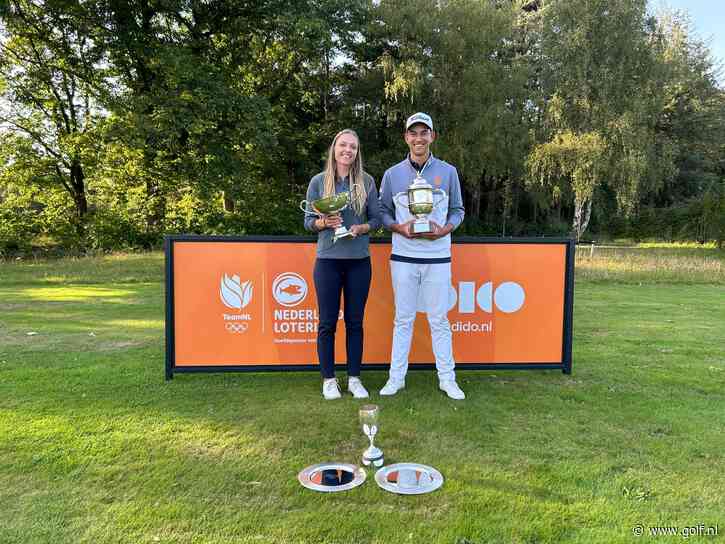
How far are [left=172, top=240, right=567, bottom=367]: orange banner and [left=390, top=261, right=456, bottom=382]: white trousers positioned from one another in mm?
454

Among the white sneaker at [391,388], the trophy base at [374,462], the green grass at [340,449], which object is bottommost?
the green grass at [340,449]

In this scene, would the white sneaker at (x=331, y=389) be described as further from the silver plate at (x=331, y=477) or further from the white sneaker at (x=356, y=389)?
the silver plate at (x=331, y=477)

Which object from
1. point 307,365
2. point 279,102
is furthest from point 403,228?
point 279,102

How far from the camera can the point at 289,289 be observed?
14.5 ft

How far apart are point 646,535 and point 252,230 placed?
21247mm

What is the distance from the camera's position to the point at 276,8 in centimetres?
1961

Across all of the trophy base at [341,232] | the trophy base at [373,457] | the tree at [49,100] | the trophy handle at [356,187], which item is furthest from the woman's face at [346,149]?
the tree at [49,100]

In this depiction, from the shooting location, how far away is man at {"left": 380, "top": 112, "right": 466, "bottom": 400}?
3.86m

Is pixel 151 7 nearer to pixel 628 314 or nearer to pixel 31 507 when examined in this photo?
pixel 628 314

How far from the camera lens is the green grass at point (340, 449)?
2309mm

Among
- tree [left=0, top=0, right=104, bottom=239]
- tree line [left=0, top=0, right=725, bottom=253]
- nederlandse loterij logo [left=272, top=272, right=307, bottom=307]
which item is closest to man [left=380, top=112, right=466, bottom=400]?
nederlandse loterij logo [left=272, top=272, right=307, bottom=307]

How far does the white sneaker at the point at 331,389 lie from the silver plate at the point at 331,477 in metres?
1.09

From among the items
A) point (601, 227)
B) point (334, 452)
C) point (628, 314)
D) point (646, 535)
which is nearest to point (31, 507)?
point (334, 452)

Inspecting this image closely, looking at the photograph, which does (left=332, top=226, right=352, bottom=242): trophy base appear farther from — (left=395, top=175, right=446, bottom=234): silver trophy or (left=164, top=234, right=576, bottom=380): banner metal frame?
(left=164, top=234, right=576, bottom=380): banner metal frame
